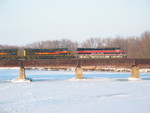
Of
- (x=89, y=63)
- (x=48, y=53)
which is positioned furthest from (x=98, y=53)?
(x=48, y=53)

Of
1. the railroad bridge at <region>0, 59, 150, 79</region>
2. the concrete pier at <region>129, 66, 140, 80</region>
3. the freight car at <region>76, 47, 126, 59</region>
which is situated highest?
the freight car at <region>76, 47, 126, 59</region>

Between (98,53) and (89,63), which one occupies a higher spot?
(98,53)

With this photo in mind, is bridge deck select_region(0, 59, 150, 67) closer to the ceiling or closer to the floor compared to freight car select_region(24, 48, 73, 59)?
closer to the floor

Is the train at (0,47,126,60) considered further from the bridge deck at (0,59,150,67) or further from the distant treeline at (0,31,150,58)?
the distant treeline at (0,31,150,58)

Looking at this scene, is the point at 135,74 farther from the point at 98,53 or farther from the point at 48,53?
the point at 48,53

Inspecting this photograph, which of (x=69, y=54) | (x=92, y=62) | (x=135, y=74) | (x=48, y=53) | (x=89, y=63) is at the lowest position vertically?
(x=135, y=74)

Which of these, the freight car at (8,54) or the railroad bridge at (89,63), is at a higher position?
the freight car at (8,54)

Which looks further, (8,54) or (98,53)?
(8,54)

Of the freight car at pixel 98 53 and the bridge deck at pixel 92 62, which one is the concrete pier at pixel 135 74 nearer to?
the bridge deck at pixel 92 62

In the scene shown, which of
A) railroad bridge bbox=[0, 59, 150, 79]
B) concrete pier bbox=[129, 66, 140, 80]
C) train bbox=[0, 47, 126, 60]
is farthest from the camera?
train bbox=[0, 47, 126, 60]

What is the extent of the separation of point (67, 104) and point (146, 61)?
2314cm

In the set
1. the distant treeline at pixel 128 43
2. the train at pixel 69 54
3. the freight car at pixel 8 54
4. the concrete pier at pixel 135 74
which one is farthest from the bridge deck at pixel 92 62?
the distant treeline at pixel 128 43

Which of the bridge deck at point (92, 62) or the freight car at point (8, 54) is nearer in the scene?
the bridge deck at point (92, 62)

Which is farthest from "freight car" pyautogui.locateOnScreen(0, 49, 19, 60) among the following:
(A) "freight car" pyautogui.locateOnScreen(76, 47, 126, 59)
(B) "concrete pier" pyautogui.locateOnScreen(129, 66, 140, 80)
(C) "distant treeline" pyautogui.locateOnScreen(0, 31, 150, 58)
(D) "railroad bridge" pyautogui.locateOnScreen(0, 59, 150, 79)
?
(C) "distant treeline" pyautogui.locateOnScreen(0, 31, 150, 58)
